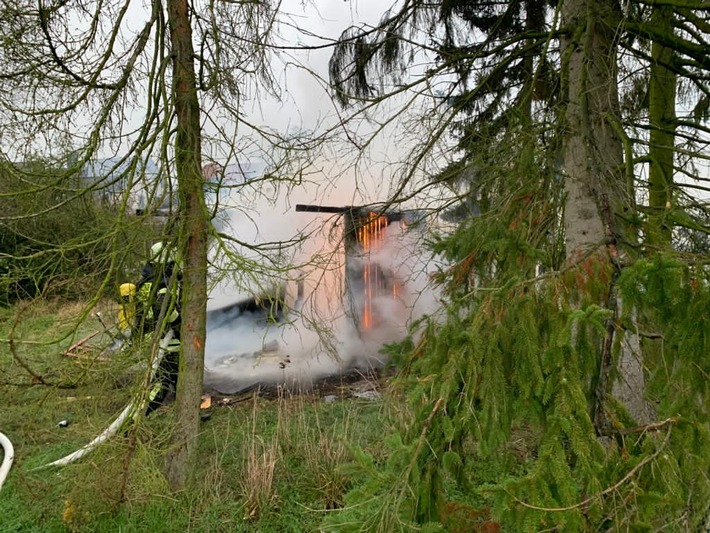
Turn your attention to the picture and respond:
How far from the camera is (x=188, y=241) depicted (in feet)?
12.3

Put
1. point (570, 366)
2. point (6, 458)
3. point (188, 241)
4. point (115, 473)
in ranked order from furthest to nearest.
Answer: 1. point (6, 458)
2. point (188, 241)
3. point (115, 473)
4. point (570, 366)

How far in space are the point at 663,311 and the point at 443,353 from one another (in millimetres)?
801

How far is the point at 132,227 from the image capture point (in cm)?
319

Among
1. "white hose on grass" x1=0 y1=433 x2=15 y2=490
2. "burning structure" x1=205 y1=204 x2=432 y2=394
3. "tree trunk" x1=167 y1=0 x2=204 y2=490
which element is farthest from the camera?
"burning structure" x1=205 y1=204 x2=432 y2=394

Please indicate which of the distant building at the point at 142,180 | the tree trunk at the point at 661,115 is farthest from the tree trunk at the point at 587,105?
the distant building at the point at 142,180

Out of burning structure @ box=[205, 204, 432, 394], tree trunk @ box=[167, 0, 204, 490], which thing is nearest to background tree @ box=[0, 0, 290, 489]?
tree trunk @ box=[167, 0, 204, 490]

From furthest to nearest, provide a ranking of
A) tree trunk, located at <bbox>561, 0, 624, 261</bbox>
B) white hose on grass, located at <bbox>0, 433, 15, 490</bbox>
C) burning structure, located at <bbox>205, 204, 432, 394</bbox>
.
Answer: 1. burning structure, located at <bbox>205, 204, 432, 394</bbox>
2. white hose on grass, located at <bbox>0, 433, 15, 490</bbox>
3. tree trunk, located at <bbox>561, 0, 624, 261</bbox>

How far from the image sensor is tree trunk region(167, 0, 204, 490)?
3473 mm

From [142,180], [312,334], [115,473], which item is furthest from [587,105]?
[312,334]

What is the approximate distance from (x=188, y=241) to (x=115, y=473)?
65.2 inches

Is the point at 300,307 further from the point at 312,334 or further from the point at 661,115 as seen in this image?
the point at 312,334

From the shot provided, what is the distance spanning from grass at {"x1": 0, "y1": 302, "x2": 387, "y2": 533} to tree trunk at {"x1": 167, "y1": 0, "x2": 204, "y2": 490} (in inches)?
7.3

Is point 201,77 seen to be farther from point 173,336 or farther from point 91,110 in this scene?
point 173,336

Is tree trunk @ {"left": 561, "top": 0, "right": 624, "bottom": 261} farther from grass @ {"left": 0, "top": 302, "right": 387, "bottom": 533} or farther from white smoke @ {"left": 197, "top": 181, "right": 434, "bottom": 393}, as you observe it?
grass @ {"left": 0, "top": 302, "right": 387, "bottom": 533}
